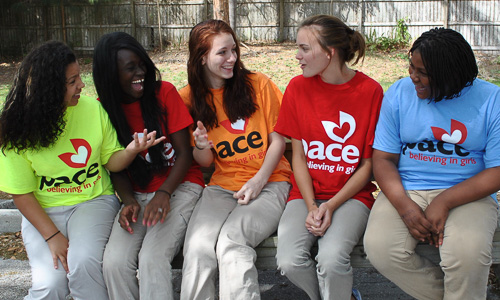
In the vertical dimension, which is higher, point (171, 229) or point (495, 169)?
point (495, 169)

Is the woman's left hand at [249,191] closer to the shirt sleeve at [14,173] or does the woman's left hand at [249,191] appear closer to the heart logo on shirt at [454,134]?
the heart logo on shirt at [454,134]

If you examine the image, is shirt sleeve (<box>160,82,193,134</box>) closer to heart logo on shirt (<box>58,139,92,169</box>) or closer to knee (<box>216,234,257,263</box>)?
heart logo on shirt (<box>58,139,92,169</box>)

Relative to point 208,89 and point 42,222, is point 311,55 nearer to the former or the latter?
point 208,89

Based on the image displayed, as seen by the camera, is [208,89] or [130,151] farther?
[208,89]

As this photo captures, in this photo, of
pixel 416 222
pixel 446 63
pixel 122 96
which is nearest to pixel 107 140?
pixel 122 96

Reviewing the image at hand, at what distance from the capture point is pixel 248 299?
2.70 metres

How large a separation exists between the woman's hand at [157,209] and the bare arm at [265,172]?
0.41 meters

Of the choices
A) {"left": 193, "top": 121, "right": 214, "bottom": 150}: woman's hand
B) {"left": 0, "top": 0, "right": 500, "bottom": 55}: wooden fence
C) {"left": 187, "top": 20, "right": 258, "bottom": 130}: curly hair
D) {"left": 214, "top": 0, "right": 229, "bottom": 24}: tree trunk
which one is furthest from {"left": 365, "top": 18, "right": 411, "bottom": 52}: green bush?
{"left": 193, "top": 121, "right": 214, "bottom": 150}: woman's hand

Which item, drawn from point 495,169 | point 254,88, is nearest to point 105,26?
point 254,88

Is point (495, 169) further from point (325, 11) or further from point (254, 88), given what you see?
point (325, 11)

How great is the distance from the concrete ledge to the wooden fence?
12906mm

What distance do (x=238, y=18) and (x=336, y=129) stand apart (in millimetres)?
14210

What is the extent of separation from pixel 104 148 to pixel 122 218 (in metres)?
0.45

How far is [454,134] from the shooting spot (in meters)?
2.79
